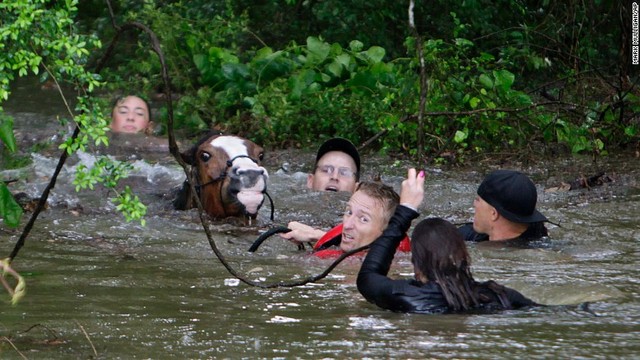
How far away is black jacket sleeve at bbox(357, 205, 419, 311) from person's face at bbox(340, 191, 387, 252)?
3.82 feet

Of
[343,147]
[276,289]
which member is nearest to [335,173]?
[343,147]

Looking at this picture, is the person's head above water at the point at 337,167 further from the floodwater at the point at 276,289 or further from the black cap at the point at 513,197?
the black cap at the point at 513,197

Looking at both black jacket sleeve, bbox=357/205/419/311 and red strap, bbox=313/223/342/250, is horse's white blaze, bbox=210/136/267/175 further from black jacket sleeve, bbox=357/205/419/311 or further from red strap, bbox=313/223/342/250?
black jacket sleeve, bbox=357/205/419/311

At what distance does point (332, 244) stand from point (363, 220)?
652mm

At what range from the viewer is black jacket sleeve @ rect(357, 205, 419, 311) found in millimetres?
6535

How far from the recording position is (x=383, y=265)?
667cm

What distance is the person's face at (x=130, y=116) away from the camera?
14.2 m

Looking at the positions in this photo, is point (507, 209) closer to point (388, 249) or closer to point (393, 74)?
point (388, 249)

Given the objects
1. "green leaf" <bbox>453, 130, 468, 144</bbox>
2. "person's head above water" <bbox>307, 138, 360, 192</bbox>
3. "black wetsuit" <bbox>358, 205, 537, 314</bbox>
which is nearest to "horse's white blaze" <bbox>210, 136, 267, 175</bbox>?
"person's head above water" <bbox>307, 138, 360, 192</bbox>

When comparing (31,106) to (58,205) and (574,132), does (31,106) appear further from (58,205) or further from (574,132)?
(574,132)

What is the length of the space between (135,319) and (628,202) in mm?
5711

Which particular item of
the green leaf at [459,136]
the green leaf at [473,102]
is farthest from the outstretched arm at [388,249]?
the green leaf at [473,102]

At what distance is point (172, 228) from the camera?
9789 mm

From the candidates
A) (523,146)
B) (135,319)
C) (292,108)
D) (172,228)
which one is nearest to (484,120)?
(523,146)
